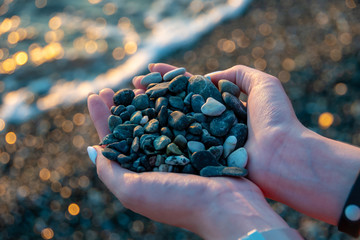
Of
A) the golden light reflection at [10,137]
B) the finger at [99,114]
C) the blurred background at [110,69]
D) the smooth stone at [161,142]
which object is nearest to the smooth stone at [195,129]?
the smooth stone at [161,142]

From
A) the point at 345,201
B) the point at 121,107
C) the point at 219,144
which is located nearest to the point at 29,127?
the point at 121,107

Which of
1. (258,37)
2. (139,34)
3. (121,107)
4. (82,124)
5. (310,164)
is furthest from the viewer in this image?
(139,34)

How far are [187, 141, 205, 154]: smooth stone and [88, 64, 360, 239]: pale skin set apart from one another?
195 millimetres

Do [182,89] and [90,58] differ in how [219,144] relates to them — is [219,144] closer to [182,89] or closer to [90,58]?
[182,89]

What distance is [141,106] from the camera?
158 cm

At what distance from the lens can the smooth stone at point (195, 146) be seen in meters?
1.37

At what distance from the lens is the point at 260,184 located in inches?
53.7

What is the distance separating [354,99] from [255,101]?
133 cm

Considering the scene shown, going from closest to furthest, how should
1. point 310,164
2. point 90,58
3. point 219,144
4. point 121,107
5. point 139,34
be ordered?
point 310,164
point 219,144
point 121,107
point 90,58
point 139,34

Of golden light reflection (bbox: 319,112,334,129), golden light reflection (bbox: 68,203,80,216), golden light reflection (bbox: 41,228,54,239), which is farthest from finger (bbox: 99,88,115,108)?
golden light reflection (bbox: 319,112,334,129)

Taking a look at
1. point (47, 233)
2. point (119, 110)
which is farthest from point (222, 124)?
point (47, 233)

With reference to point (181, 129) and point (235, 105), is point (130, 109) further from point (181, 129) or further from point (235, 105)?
point (235, 105)

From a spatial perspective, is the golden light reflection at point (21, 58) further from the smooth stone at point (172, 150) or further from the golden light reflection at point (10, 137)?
the smooth stone at point (172, 150)

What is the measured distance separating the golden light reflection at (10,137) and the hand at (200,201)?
5.91 ft
